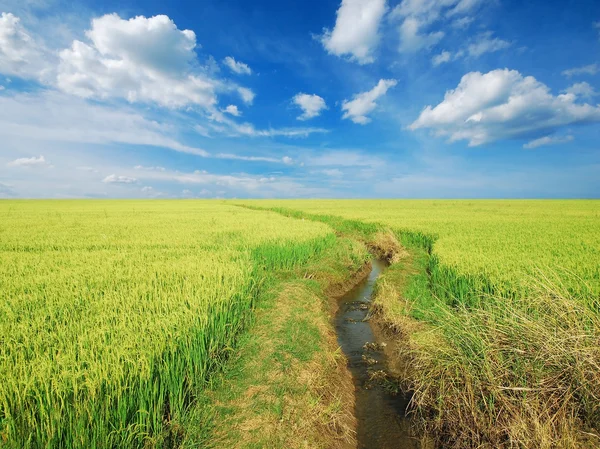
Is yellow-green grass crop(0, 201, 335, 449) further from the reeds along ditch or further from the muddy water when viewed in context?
the reeds along ditch

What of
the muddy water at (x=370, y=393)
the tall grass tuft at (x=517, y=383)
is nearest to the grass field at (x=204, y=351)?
the tall grass tuft at (x=517, y=383)

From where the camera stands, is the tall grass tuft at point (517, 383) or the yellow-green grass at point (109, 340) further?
the tall grass tuft at point (517, 383)

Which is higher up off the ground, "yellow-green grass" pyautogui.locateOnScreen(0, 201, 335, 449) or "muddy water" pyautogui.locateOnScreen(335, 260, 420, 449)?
"yellow-green grass" pyautogui.locateOnScreen(0, 201, 335, 449)

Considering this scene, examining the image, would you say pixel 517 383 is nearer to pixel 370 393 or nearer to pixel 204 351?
pixel 370 393

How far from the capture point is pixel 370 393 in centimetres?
532

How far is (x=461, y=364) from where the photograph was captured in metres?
4.23

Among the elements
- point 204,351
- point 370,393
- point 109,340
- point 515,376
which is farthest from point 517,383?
point 109,340

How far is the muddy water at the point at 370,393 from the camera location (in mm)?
4359

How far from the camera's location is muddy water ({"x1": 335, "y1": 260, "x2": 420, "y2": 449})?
4.36m

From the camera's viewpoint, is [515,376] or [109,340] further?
[109,340]

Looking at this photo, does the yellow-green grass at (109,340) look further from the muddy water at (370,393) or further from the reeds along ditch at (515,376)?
the reeds along ditch at (515,376)

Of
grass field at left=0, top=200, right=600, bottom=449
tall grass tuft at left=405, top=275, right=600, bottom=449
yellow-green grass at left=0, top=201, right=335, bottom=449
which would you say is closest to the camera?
yellow-green grass at left=0, top=201, right=335, bottom=449

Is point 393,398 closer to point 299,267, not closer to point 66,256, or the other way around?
point 299,267

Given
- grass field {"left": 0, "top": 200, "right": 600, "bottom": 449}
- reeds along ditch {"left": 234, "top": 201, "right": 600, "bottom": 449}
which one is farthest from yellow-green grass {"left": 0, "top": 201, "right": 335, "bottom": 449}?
reeds along ditch {"left": 234, "top": 201, "right": 600, "bottom": 449}
